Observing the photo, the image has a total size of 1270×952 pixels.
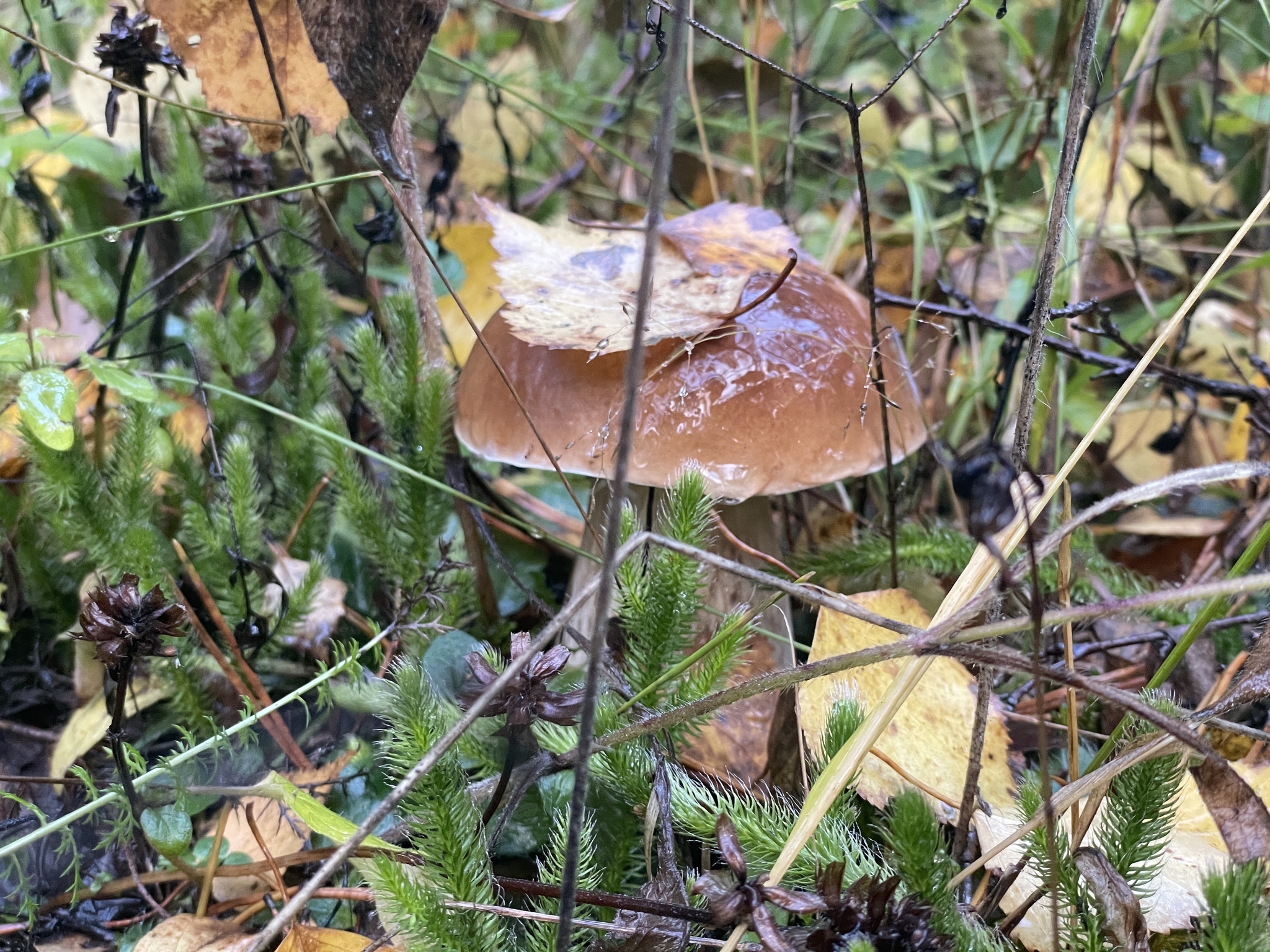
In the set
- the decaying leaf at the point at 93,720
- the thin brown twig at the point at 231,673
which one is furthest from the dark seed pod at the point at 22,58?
the decaying leaf at the point at 93,720

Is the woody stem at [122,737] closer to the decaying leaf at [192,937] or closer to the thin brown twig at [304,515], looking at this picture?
the decaying leaf at [192,937]

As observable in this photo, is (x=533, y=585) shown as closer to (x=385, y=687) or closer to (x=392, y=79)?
(x=385, y=687)

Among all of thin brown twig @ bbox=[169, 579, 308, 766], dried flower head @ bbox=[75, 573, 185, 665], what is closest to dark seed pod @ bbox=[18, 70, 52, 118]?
thin brown twig @ bbox=[169, 579, 308, 766]

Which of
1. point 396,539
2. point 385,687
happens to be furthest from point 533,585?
point 385,687

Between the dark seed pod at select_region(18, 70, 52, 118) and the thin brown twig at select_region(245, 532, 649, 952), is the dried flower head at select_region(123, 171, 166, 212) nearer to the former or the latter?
the dark seed pod at select_region(18, 70, 52, 118)

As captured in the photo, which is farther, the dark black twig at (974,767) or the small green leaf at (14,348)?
the small green leaf at (14,348)

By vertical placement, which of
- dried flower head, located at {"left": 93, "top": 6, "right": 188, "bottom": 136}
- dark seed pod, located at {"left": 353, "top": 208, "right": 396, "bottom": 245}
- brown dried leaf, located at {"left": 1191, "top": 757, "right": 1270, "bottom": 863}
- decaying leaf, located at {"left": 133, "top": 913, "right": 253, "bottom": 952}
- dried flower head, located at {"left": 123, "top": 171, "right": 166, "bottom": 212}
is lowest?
decaying leaf, located at {"left": 133, "top": 913, "right": 253, "bottom": 952}
